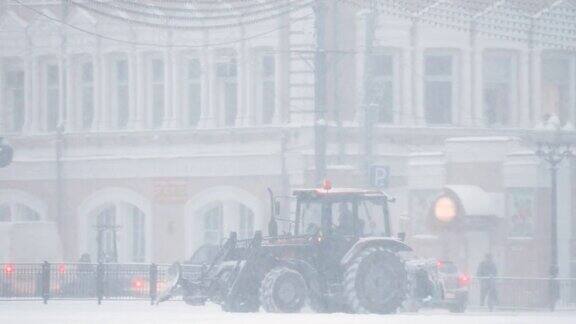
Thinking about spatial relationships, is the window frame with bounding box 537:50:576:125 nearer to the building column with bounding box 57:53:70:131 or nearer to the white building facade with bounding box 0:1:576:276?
the white building facade with bounding box 0:1:576:276

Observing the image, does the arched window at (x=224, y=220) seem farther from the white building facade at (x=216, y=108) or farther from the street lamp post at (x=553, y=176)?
the street lamp post at (x=553, y=176)

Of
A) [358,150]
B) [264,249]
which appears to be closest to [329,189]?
[264,249]

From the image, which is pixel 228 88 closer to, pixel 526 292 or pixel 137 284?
pixel 137 284

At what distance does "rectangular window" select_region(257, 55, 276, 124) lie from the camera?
62281mm

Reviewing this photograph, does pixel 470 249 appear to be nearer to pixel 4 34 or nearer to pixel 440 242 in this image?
pixel 440 242

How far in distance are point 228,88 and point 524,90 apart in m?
10.3

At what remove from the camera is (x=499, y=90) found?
63.8m

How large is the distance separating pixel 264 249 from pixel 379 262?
7.41ft

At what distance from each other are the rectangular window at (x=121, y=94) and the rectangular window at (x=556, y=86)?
14.9m

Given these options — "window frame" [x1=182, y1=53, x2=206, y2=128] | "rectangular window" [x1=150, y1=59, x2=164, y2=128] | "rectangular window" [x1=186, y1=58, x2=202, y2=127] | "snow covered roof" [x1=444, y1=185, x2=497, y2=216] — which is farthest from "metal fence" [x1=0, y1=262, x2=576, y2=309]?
"rectangular window" [x1=150, y1=59, x2=164, y2=128]

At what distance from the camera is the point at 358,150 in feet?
197

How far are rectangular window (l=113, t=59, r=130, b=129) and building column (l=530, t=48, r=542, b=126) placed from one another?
14.3 metres

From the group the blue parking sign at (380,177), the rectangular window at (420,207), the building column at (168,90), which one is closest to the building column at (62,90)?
the building column at (168,90)

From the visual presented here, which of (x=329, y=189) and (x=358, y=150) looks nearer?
(x=329, y=189)
